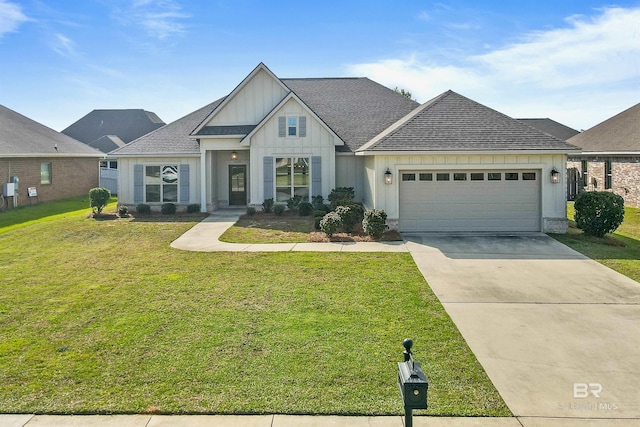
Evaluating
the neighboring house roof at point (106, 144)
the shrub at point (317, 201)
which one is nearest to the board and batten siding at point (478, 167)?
the shrub at point (317, 201)

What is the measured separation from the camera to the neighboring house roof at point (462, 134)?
50.6 feet

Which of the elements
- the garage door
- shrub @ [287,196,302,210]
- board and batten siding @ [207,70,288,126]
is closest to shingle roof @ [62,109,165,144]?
board and batten siding @ [207,70,288,126]

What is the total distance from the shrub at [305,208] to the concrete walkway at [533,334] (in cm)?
586

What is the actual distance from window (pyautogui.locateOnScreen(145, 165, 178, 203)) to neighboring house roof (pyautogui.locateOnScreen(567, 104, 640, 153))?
21.2 metres

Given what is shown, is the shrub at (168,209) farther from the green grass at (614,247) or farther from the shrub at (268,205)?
the green grass at (614,247)

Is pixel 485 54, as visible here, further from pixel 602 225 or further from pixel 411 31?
pixel 602 225

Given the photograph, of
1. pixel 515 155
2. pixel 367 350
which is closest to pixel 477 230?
pixel 515 155

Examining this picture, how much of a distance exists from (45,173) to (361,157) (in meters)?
17.7

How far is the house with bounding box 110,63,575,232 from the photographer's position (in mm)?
15625

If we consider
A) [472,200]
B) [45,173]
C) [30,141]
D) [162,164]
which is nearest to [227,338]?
[472,200]

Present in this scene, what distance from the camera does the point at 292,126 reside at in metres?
20.1

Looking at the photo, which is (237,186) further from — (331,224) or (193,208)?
(331,224)

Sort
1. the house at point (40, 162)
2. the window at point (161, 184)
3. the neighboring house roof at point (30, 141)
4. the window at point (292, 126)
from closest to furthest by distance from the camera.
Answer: the window at point (292, 126)
the window at point (161, 184)
the house at point (40, 162)
the neighboring house roof at point (30, 141)

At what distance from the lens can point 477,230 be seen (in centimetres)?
1591
